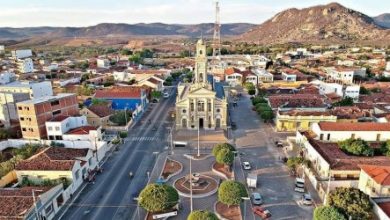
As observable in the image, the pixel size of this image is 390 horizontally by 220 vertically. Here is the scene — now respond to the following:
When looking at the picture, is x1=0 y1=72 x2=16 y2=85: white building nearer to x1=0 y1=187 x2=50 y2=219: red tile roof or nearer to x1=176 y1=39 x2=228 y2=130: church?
x1=176 y1=39 x2=228 y2=130: church

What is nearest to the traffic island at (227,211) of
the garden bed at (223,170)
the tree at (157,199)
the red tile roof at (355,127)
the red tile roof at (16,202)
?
the tree at (157,199)

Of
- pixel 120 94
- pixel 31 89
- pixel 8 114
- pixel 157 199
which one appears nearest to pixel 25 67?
pixel 31 89

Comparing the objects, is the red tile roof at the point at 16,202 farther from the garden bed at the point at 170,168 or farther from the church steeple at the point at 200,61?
the church steeple at the point at 200,61

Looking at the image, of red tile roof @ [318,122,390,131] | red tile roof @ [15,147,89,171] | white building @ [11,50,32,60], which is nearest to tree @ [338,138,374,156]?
red tile roof @ [318,122,390,131]

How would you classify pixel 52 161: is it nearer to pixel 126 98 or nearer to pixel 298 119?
pixel 126 98

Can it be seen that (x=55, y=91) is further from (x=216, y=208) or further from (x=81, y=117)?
(x=216, y=208)
